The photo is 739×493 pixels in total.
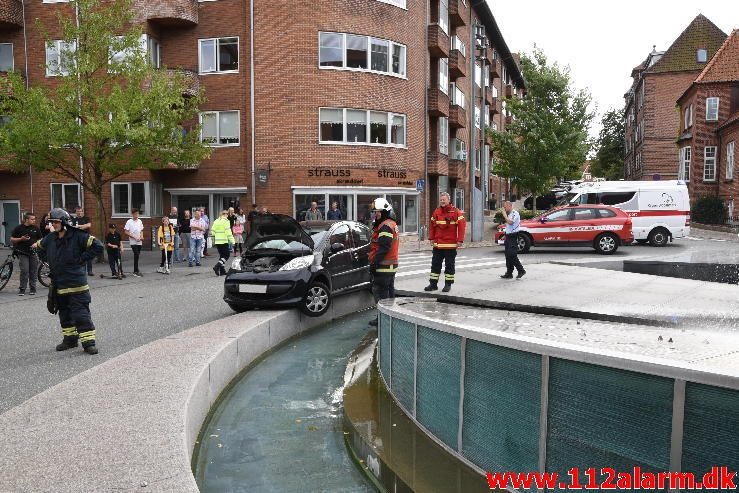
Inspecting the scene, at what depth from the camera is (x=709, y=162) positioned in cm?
4612

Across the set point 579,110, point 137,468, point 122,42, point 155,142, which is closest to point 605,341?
point 137,468

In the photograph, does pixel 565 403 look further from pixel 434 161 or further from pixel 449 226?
pixel 434 161

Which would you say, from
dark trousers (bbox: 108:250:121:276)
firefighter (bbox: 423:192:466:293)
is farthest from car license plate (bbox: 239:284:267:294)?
dark trousers (bbox: 108:250:121:276)

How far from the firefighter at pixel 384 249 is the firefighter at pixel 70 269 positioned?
12.6 ft

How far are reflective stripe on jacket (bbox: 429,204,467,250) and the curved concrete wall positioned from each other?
17.1 feet

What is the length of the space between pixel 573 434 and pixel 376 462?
1.90m

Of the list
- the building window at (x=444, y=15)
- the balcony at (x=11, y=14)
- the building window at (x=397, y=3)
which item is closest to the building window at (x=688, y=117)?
the building window at (x=444, y=15)

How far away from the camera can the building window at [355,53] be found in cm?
2727

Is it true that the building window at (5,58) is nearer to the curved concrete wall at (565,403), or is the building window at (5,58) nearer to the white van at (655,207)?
the white van at (655,207)

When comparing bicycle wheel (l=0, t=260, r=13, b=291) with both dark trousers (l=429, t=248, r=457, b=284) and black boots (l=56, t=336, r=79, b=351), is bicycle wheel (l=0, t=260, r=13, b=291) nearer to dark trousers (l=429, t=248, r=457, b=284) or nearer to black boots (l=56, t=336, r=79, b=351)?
black boots (l=56, t=336, r=79, b=351)

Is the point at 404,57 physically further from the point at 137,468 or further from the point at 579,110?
the point at 137,468

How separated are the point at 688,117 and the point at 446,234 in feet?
153

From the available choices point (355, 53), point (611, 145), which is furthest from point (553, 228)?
point (611, 145)

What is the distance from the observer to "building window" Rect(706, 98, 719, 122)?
45969mm
